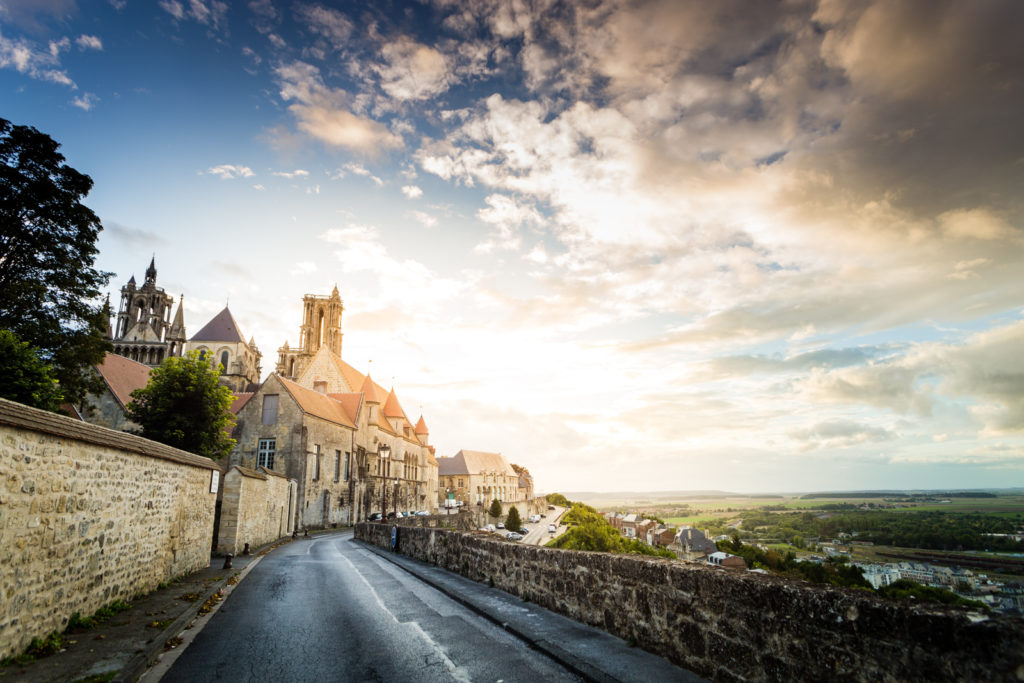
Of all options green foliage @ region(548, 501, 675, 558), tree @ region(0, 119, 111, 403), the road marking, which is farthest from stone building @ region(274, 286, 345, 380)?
the road marking

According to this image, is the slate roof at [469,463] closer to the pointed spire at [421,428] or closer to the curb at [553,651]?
the pointed spire at [421,428]

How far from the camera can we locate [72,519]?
7219mm

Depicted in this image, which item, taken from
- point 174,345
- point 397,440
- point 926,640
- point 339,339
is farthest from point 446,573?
point 174,345

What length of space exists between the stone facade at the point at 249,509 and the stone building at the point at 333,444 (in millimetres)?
6011

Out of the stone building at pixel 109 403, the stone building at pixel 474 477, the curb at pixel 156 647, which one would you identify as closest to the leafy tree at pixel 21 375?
the stone building at pixel 109 403

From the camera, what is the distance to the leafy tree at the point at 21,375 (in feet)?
58.8

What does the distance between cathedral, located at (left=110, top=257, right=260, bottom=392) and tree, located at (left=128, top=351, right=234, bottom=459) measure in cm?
5098

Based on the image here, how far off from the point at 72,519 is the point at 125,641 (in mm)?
1911

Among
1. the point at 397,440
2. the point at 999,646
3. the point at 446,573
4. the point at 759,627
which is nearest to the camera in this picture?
the point at 999,646

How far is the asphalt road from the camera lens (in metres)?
5.61

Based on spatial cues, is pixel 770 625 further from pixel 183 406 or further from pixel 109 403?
pixel 109 403

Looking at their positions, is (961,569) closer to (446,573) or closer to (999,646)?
(999,646)

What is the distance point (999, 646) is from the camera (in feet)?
9.59

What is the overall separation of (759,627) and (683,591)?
1.07 meters
